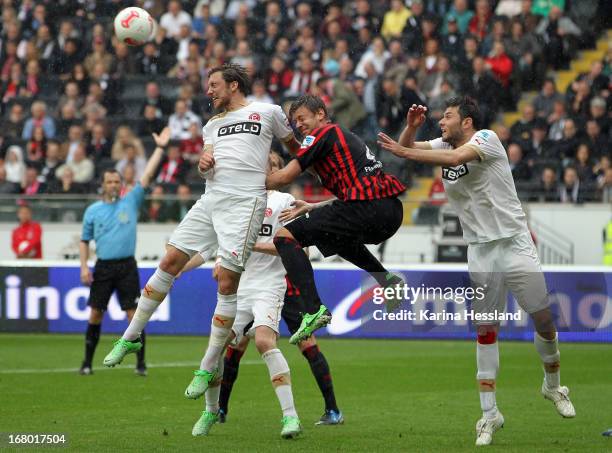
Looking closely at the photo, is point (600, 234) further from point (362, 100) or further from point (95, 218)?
point (95, 218)

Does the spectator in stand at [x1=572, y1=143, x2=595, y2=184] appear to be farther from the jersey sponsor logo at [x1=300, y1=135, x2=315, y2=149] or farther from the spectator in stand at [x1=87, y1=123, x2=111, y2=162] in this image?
the jersey sponsor logo at [x1=300, y1=135, x2=315, y2=149]

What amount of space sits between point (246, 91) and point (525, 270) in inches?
101

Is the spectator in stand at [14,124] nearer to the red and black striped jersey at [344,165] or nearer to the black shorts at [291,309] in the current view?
the black shorts at [291,309]

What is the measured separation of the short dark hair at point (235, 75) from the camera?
31.8ft

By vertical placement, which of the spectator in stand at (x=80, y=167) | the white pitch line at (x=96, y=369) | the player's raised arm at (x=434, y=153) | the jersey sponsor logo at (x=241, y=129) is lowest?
the white pitch line at (x=96, y=369)

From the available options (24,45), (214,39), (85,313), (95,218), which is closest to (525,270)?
(95,218)

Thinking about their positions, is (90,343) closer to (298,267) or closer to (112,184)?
(112,184)

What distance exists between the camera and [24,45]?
25859 mm

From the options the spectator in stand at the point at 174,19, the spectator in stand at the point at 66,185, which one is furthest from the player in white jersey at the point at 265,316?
the spectator in stand at the point at 174,19

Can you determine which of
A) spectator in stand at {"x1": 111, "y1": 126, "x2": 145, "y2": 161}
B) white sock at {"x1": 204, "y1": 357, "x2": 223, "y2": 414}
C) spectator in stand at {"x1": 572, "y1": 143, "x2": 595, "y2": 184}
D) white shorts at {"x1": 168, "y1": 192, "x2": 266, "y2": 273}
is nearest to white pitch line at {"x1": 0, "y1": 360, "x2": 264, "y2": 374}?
white sock at {"x1": 204, "y1": 357, "x2": 223, "y2": 414}

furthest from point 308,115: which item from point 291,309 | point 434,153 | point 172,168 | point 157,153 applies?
point 172,168

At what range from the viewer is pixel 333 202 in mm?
9477

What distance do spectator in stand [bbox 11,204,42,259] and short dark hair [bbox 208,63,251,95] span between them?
10181 mm

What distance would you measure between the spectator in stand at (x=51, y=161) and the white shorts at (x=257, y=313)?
12.4 metres
